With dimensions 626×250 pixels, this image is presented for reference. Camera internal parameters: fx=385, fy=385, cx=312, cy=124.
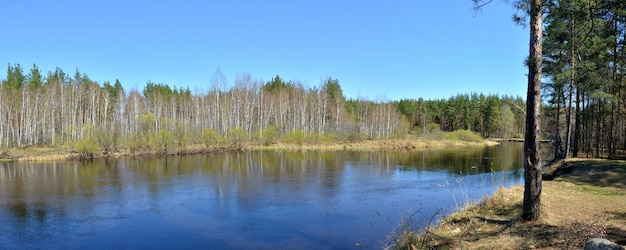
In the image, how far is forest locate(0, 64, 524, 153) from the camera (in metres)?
40.6

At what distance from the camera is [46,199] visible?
15.5m

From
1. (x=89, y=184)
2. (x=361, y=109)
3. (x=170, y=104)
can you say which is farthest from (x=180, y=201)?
(x=361, y=109)

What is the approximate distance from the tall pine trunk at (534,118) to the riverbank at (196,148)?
118ft

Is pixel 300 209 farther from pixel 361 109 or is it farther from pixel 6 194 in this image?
pixel 361 109

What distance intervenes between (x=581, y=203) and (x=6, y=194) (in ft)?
69.9

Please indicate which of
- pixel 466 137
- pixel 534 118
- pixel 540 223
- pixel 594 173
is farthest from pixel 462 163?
pixel 466 137

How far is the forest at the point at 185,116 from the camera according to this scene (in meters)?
40.6

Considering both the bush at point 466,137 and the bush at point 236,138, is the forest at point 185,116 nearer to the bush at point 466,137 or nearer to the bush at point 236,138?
the bush at point 236,138

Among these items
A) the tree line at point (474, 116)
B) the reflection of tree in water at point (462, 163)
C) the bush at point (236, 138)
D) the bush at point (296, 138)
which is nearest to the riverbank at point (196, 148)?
the bush at point (236, 138)

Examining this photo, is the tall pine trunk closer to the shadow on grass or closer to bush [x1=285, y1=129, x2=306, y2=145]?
the shadow on grass

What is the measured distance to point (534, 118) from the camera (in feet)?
22.5

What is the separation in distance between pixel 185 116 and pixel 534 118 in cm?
6090

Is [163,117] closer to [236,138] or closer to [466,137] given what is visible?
[236,138]

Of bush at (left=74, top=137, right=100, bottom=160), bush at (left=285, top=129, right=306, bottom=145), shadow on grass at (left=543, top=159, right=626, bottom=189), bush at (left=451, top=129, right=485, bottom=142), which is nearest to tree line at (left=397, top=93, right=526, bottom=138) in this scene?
bush at (left=451, top=129, right=485, bottom=142)
